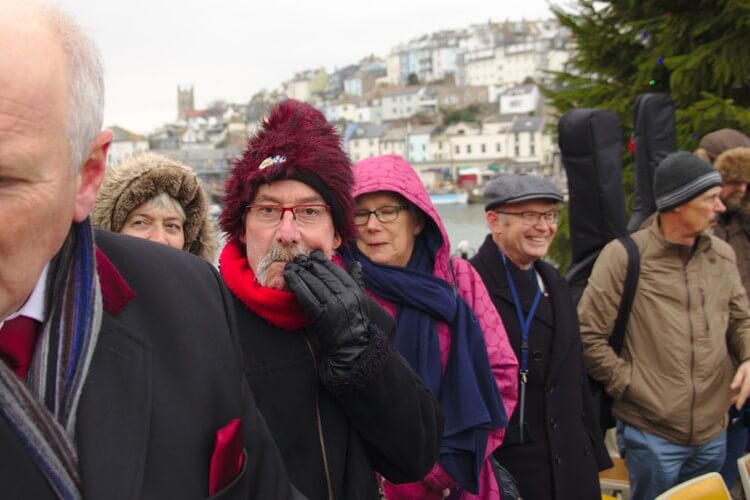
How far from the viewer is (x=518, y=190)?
3148mm

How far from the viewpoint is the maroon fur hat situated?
1.82m

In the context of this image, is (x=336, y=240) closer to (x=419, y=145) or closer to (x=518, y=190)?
(x=518, y=190)

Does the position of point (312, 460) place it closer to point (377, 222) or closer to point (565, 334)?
point (377, 222)

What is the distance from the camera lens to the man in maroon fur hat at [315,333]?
1612 mm

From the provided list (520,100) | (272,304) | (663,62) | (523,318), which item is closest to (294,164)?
(272,304)

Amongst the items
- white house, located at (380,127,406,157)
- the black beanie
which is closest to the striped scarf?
the black beanie

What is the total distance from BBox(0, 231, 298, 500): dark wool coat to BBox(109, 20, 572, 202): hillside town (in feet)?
181

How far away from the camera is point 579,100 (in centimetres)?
769

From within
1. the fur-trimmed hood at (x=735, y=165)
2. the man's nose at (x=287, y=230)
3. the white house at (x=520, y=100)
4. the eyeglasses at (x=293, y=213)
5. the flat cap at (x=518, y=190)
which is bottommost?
the man's nose at (x=287, y=230)

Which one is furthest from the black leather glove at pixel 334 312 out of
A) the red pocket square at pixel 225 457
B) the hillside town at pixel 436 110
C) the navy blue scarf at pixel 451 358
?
the hillside town at pixel 436 110

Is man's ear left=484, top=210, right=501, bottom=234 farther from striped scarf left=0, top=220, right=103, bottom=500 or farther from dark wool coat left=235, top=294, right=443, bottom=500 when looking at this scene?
striped scarf left=0, top=220, right=103, bottom=500

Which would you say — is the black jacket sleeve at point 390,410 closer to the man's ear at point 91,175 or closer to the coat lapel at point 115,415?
the coat lapel at point 115,415

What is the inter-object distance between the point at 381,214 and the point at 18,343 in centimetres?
168

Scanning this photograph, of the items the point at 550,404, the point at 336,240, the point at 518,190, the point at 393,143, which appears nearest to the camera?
the point at 336,240
